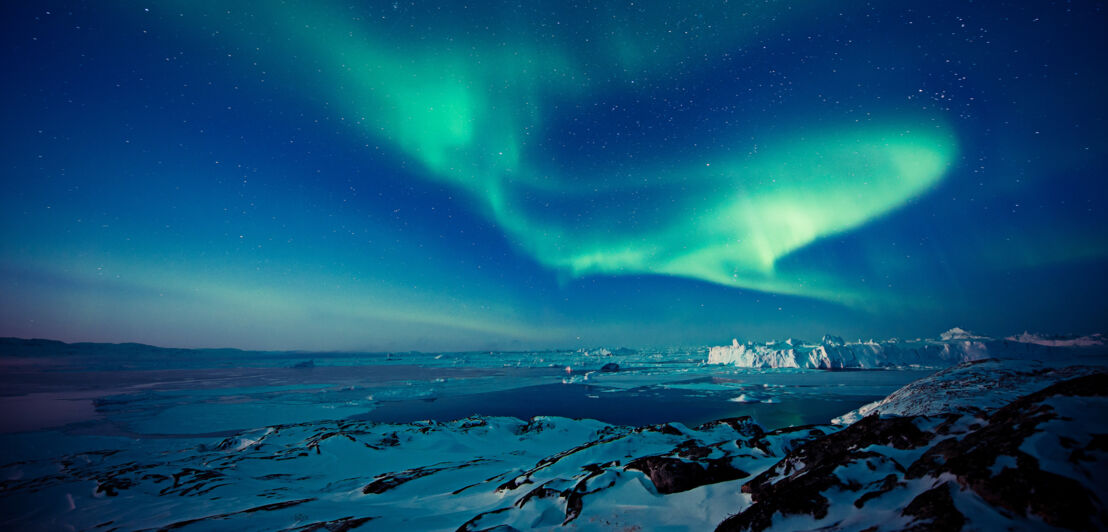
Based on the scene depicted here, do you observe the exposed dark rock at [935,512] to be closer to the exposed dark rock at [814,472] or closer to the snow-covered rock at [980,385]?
the exposed dark rock at [814,472]

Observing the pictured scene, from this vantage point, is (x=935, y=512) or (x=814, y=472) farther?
(x=814, y=472)

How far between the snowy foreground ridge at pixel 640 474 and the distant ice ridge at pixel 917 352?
74.3 m

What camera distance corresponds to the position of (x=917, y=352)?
76.2m

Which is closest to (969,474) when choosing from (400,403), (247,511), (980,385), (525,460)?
(980,385)

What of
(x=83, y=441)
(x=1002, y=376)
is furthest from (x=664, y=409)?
(x=83, y=441)

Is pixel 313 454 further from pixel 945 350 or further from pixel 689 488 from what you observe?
pixel 945 350

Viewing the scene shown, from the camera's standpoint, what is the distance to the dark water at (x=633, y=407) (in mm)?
33250

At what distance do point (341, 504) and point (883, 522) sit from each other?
14820 mm

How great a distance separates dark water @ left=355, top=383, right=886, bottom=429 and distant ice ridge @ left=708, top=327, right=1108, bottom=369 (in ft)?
145

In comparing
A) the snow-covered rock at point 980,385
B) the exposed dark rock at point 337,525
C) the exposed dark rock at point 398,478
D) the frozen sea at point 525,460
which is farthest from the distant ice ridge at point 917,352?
the exposed dark rock at point 337,525

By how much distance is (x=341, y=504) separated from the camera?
42.1 ft

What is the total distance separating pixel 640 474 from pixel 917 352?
98.1 metres

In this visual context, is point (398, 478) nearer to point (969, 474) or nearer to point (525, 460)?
point (525, 460)

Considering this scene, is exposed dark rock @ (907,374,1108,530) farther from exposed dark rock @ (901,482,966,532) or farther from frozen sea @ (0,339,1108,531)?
exposed dark rock @ (901,482,966,532)
